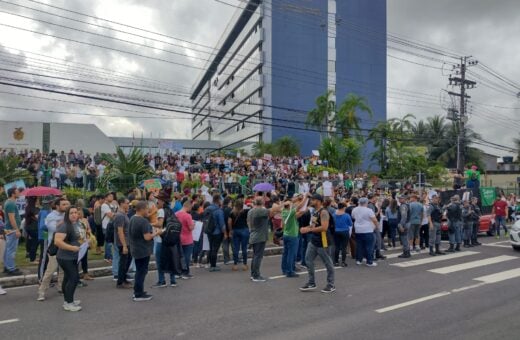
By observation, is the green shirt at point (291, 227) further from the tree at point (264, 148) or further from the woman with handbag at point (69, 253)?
the tree at point (264, 148)

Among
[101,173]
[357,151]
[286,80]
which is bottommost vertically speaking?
[101,173]

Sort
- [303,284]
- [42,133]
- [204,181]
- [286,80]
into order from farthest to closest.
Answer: [286,80] < [42,133] < [204,181] < [303,284]

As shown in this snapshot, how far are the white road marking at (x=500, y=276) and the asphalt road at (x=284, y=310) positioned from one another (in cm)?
2

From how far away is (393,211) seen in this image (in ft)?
46.6

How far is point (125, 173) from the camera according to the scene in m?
19.8

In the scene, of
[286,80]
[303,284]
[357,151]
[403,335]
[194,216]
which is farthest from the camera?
[286,80]

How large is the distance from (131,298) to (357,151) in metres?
33.3

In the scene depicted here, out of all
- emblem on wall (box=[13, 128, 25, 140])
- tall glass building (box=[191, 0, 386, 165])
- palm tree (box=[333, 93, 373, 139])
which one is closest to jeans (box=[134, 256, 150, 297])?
emblem on wall (box=[13, 128, 25, 140])

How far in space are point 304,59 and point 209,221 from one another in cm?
4726

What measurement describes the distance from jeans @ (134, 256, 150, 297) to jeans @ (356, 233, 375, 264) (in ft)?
19.8

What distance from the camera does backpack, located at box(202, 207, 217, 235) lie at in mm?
10914

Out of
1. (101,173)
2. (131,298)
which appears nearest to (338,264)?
(131,298)

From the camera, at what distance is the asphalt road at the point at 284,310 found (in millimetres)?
6395

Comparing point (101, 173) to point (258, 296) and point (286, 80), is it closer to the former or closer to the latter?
point (258, 296)
